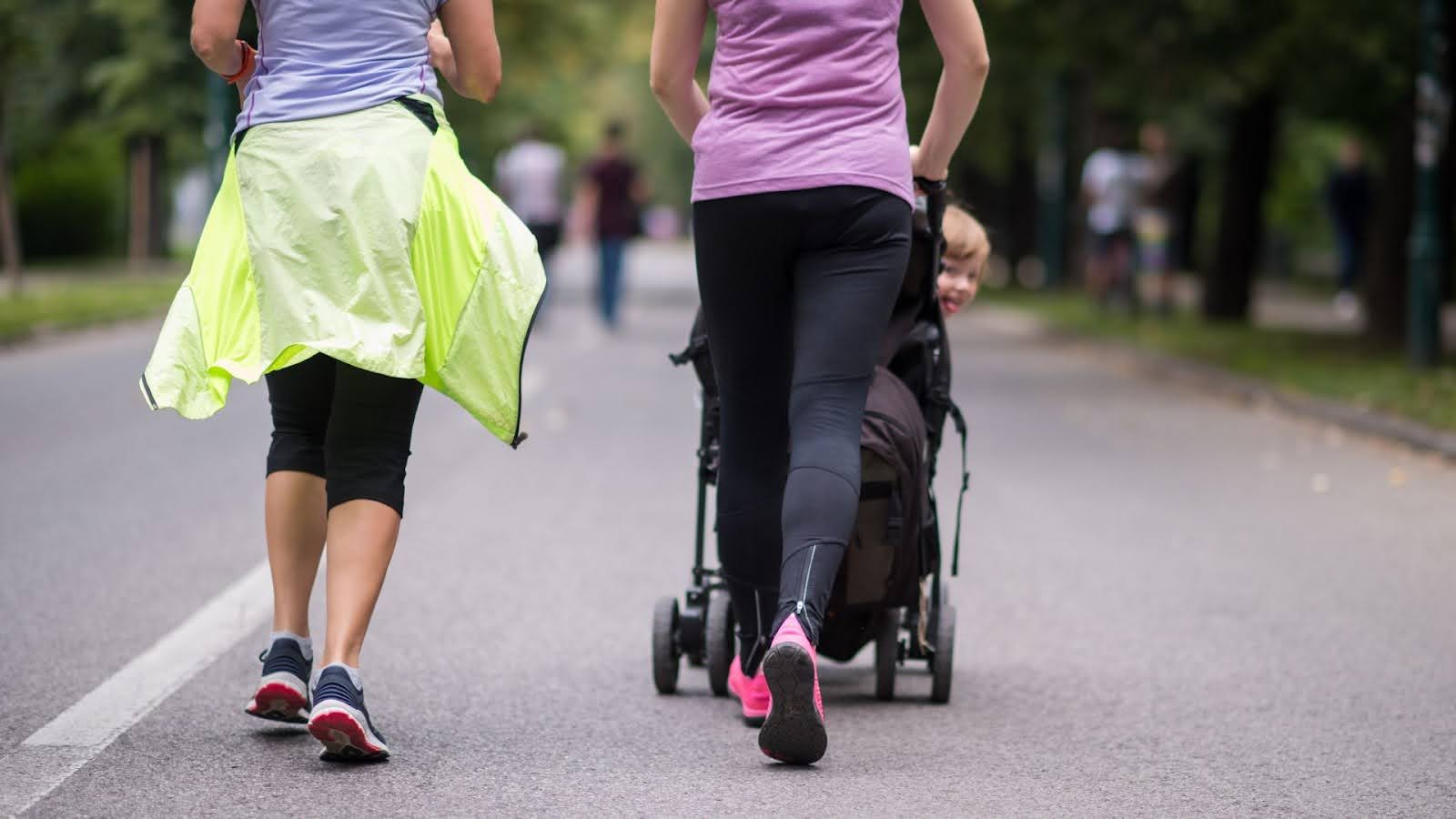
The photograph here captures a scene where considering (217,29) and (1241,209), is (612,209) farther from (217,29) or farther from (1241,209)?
(217,29)

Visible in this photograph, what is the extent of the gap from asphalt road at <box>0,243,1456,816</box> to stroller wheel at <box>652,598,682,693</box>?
0.06m

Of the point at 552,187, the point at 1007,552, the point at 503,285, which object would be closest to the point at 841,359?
the point at 503,285

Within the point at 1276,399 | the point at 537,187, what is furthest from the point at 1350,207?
the point at 1276,399

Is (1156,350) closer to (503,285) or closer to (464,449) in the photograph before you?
(464,449)

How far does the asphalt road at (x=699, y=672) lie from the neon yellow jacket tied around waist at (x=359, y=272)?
79cm

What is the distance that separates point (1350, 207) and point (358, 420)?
80.8 ft

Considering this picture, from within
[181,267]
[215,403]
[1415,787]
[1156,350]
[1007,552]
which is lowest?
[181,267]

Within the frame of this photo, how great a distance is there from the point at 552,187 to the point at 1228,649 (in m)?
17.2

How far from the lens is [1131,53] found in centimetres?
1873

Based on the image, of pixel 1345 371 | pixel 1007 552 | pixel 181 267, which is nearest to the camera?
pixel 1007 552

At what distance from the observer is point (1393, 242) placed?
1747cm

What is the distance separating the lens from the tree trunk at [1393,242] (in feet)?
57.0

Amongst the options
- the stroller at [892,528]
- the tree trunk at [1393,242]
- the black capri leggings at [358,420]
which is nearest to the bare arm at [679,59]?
the stroller at [892,528]

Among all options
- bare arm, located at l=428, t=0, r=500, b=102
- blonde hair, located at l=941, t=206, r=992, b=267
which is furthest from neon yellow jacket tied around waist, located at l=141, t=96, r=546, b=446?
blonde hair, located at l=941, t=206, r=992, b=267
